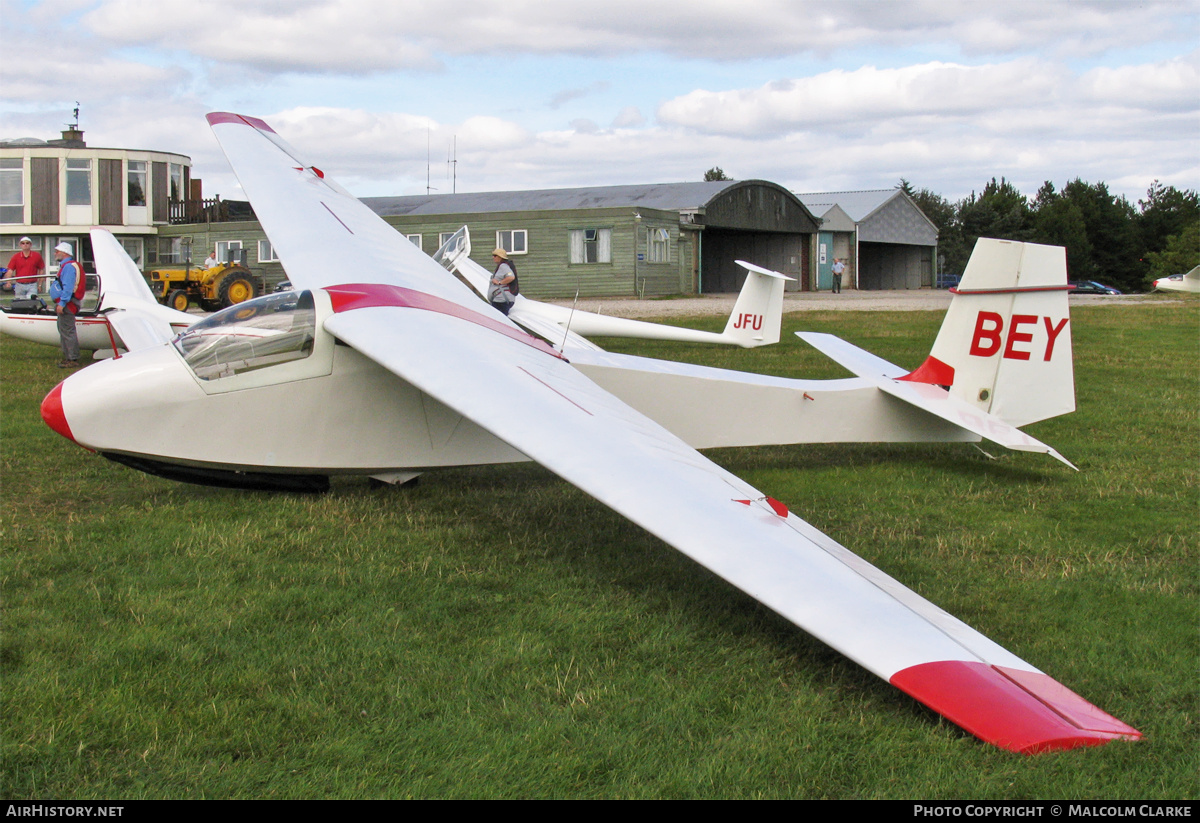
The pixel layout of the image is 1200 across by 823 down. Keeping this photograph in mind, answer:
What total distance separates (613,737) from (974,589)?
2.67 m

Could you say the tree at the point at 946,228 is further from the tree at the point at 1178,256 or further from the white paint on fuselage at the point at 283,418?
the white paint on fuselage at the point at 283,418

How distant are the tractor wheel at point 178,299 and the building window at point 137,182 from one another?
515 inches

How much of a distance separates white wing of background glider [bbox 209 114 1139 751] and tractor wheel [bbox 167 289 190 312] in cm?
2216

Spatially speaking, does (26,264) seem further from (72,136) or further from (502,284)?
(72,136)

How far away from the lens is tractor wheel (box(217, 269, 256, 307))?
2728 cm

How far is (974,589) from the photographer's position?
526cm

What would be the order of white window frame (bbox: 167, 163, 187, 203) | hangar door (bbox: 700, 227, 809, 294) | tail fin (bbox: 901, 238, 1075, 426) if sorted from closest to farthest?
tail fin (bbox: 901, 238, 1075, 426)
white window frame (bbox: 167, 163, 187, 203)
hangar door (bbox: 700, 227, 809, 294)

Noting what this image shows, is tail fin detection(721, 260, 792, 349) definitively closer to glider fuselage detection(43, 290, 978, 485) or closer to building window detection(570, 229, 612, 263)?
glider fuselage detection(43, 290, 978, 485)

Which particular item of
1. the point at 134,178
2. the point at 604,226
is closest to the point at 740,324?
the point at 604,226

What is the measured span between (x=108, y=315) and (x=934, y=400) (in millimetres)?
10965

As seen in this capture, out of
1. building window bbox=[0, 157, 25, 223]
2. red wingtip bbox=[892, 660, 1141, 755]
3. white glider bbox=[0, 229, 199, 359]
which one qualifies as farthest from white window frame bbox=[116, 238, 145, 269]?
red wingtip bbox=[892, 660, 1141, 755]

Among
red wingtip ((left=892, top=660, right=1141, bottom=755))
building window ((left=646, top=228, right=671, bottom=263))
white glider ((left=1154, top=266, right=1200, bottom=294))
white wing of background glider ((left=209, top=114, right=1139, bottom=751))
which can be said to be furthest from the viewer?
building window ((left=646, top=228, right=671, bottom=263))
